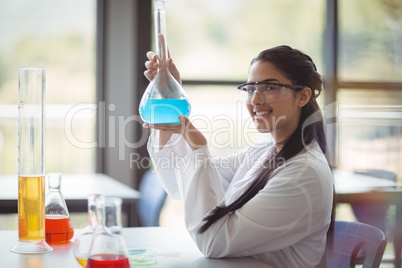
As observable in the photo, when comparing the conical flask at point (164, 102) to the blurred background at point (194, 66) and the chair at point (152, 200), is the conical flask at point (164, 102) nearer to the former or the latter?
the chair at point (152, 200)

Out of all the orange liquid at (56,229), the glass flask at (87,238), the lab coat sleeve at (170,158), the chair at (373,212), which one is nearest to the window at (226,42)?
the chair at (373,212)

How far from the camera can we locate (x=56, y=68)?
3.89 meters

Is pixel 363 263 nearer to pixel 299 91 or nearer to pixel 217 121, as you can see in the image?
pixel 299 91

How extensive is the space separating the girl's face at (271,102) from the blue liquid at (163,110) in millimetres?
248

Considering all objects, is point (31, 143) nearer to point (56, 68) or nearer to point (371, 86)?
point (56, 68)

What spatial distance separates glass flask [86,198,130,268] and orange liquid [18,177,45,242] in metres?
0.33

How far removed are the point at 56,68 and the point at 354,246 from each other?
9.17 feet

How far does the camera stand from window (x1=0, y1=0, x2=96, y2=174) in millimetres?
3785

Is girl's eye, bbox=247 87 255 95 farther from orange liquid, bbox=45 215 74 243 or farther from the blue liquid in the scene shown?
orange liquid, bbox=45 215 74 243

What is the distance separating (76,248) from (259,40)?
306 centimetres

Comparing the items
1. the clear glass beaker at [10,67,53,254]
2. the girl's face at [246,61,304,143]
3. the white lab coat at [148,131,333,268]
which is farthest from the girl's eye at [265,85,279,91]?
the clear glass beaker at [10,67,53,254]

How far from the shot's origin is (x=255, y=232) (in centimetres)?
144

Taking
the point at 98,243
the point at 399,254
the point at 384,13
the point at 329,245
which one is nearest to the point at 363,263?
the point at 329,245

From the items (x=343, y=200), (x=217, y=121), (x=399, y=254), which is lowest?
(x=399, y=254)
